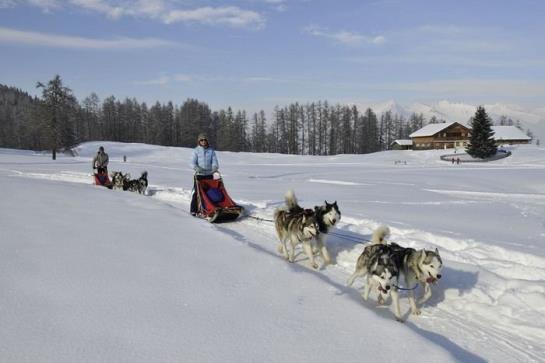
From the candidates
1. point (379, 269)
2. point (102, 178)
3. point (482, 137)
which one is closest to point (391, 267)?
point (379, 269)

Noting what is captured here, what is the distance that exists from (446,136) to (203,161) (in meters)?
66.5

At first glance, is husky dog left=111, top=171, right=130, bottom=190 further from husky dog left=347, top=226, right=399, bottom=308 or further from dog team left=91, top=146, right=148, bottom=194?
husky dog left=347, top=226, right=399, bottom=308

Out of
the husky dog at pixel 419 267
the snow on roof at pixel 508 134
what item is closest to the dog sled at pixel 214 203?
the husky dog at pixel 419 267

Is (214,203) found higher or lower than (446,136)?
lower

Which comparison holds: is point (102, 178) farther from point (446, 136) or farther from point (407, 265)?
point (446, 136)

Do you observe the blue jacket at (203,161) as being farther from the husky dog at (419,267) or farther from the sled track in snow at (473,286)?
the husky dog at (419,267)

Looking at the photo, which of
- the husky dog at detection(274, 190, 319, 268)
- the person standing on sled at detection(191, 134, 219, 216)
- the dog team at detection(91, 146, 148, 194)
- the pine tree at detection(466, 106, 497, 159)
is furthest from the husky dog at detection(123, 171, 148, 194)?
the pine tree at detection(466, 106, 497, 159)

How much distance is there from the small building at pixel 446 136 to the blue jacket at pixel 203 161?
6448 centimetres

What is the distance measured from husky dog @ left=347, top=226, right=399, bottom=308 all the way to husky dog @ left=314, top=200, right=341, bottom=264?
3.18 feet

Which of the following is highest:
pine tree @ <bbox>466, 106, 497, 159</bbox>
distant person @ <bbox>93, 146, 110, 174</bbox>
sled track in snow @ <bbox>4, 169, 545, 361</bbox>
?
pine tree @ <bbox>466, 106, 497, 159</bbox>

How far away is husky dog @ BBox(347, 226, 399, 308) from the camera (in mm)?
4324

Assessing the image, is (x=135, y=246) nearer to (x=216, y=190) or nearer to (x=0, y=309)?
(x=0, y=309)

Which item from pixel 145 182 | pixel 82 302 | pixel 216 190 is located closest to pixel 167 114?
pixel 145 182

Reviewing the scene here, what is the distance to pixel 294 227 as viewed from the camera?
20.1 feet
